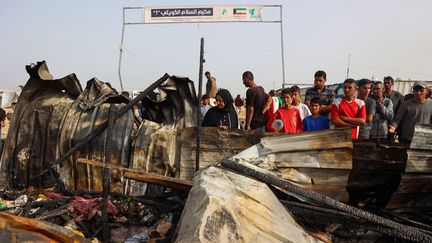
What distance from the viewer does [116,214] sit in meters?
3.73

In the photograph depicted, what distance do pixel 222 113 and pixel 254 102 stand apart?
669mm

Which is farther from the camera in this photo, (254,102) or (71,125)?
(254,102)

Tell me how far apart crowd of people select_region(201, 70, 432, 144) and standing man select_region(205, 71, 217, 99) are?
8.57 feet

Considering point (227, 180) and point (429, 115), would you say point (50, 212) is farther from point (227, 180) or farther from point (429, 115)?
point (429, 115)

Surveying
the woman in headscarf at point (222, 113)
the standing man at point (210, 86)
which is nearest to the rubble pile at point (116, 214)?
the woman in headscarf at point (222, 113)

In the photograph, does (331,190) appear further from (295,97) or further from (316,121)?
(295,97)

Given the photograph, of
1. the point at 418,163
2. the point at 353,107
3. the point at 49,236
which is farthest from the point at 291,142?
the point at 49,236

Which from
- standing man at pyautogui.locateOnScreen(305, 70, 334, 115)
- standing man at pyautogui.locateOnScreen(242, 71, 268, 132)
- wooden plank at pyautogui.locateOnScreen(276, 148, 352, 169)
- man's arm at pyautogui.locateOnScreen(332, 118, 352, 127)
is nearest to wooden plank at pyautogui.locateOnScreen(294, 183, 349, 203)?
wooden plank at pyautogui.locateOnScreen(276, 148, 352, 169)

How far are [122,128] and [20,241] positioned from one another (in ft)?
9.70

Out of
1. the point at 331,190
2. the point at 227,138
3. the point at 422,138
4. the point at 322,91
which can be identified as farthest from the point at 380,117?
the point at 227,138

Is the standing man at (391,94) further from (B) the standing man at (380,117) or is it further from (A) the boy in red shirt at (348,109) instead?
(A) the boy in red shirt at (348,109)

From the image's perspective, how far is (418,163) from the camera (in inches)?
137

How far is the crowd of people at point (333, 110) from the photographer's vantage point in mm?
4598

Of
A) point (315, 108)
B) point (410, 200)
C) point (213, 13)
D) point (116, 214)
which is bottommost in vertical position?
point (116, 214)
